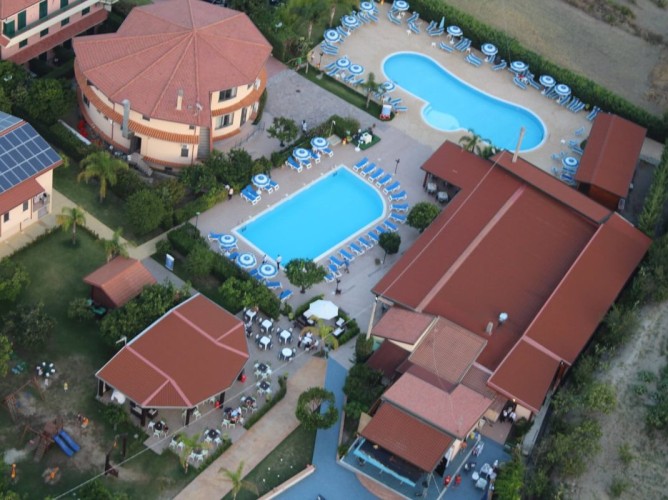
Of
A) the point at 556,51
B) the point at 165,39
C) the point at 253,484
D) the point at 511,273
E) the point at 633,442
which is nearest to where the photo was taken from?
the point at 253,484

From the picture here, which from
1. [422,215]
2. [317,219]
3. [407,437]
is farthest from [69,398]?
[422,215]

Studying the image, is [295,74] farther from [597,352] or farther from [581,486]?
[581,486]

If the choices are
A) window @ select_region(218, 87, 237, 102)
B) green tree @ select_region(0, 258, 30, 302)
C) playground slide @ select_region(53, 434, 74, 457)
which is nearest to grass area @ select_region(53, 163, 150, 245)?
green tree @ select_region(0, 258, 30, 302)

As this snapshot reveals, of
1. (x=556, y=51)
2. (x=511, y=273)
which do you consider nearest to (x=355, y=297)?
(x=511, y=273)

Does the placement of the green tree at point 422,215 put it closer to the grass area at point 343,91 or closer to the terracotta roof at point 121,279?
the grass area at point 343,91

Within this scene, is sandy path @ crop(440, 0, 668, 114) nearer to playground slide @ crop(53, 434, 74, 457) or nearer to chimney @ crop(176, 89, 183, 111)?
chimney @ crop(176, 89, 183, 111)
